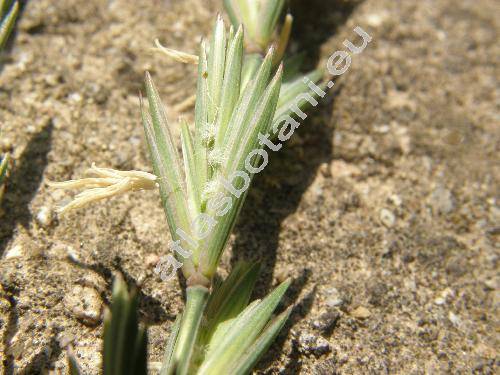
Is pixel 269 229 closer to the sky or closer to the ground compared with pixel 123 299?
closer to the ground

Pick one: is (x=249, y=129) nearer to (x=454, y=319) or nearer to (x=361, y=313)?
(x=361, y=313)

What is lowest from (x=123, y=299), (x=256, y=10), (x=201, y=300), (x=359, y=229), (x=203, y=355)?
(x=359, y=229)

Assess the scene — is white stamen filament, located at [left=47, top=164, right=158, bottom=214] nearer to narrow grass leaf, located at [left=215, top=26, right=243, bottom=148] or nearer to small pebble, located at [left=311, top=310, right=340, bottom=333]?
narrow grass leaf, located at [left=215, top=26, right=243, bottom=148]

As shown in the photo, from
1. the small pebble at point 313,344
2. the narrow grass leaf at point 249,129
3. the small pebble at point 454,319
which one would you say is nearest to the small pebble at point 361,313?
the small pebble at point 313,344

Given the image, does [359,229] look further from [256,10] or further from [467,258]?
[256,10]

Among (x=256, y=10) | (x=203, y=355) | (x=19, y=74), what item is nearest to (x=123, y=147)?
(x=19, y=74)

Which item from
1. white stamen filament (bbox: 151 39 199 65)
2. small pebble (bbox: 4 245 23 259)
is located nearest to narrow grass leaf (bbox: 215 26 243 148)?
white stamen filament (bbox: 151 39 199 65)

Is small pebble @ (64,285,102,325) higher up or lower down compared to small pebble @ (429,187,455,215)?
higher up

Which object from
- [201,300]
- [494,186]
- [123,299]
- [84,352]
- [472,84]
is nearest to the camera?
[123,299]
